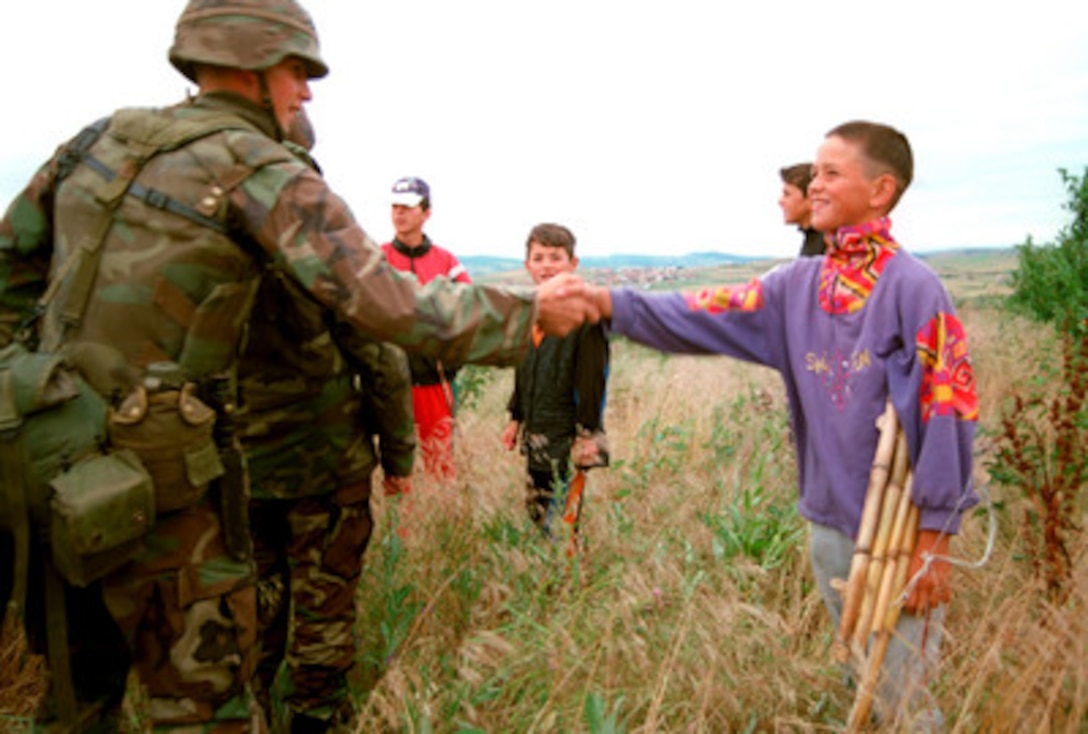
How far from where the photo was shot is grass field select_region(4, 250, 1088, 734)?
2129 mm

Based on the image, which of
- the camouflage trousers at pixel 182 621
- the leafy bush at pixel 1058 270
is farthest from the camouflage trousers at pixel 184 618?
the leafy bush at pixel 1058 270

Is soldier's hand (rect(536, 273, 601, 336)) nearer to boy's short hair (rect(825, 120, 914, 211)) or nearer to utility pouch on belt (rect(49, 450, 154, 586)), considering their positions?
boy's short hair (rect(825, 120, 914, 211))

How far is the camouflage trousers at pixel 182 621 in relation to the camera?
1.86 meters

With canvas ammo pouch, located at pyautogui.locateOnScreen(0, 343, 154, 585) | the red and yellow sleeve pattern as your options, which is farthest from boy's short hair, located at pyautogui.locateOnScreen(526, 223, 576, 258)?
canvas ammo pouch, located at pyautogui.locateOnScreen(0, 343, 154, 585)

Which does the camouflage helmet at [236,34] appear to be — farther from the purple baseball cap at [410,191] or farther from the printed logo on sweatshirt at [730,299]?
the purple baseball cap at [410,191]

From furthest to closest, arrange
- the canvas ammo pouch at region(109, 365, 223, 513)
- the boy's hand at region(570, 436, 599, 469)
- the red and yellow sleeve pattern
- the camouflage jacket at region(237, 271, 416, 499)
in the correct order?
1. the boy's hand at region(570, 436, 599, 469)
2. the camouflage jacket at region(237, 271, 416, 499)
3. the red and yellow sleeve pattern
4. the canvas ammo pouch at region(109, 365, 223, 513)

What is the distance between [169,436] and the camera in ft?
5.87

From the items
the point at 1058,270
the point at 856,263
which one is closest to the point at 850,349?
the point at 856,263

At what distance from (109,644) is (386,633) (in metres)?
0.95

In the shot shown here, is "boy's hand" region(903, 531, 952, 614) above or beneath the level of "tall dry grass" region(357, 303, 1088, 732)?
above

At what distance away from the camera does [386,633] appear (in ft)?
9.16

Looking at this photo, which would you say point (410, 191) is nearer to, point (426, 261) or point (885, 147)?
point (426, 261)

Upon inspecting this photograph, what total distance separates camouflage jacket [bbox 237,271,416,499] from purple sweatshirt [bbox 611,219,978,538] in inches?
33.8

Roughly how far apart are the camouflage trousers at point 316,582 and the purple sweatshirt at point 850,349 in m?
1.15
